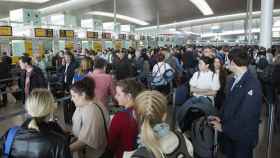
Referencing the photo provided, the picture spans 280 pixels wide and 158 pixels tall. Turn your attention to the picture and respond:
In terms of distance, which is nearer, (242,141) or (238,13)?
(242,141)

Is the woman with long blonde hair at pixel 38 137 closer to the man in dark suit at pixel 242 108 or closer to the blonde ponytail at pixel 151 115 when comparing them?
the blonde ponytail at pixel 151 115

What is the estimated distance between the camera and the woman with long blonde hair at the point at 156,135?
61.9 inches

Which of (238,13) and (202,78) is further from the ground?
(238,13)

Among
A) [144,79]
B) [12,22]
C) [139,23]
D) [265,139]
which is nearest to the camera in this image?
[265,139]

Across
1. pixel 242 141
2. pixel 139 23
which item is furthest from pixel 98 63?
pixel 139 23

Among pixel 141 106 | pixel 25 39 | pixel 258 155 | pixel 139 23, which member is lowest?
pixel 258 155

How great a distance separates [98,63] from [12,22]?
1087 centimetres

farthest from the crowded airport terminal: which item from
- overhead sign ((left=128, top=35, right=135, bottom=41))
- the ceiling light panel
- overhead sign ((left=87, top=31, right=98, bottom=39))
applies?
the ceiling light panel

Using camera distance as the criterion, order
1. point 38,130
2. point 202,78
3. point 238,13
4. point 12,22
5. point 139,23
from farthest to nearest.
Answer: point 139,23 < point 238,13 < point 12,22 < point 202,78 < point 38,130

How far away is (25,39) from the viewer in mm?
13719

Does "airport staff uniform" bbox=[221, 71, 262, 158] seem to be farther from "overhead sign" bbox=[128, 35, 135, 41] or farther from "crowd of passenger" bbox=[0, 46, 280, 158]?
"overhead sign" bbox=[128, 35, 135, 41]

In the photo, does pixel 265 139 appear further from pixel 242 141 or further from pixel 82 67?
pixel 82 67

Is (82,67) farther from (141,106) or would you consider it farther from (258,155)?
(141,106)

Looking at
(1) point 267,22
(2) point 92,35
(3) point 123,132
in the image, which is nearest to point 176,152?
(3) point 123,132
